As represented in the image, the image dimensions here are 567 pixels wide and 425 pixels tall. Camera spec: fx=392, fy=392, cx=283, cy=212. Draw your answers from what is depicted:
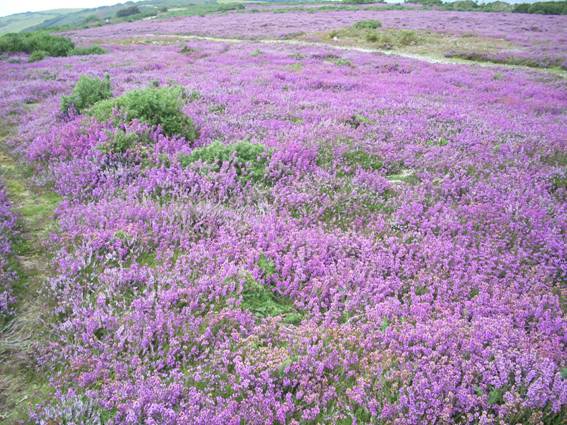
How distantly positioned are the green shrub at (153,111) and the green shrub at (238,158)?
146cm

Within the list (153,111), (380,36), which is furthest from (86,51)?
(380,36)

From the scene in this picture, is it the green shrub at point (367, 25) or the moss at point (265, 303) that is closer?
the moss at point (265, 303)

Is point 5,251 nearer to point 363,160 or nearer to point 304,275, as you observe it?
point 304,275

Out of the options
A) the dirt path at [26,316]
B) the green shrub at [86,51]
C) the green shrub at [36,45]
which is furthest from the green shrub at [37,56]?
the dirt path at [26,316]

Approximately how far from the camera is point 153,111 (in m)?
8.62

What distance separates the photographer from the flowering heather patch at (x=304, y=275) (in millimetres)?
3111

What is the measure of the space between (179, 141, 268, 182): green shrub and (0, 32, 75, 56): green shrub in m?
26.7

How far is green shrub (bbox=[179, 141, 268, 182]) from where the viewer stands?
271 inches

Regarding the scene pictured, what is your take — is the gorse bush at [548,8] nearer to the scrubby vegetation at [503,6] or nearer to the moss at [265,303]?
the scrubby vegetation at [503,6]

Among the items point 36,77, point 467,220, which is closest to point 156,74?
point 36,77

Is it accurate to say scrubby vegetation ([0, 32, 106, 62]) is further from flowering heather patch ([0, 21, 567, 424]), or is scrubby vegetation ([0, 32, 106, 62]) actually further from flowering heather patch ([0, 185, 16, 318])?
flowering heather patch ([0, 185, 16, 318])

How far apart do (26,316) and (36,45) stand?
1274 inches

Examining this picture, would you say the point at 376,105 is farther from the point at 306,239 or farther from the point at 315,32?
the point at 315,32

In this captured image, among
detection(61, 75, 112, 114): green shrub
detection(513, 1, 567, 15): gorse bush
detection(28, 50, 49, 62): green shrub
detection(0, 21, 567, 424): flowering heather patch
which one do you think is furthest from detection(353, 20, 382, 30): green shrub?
detection(61, 75, 112, 114): green shrub
